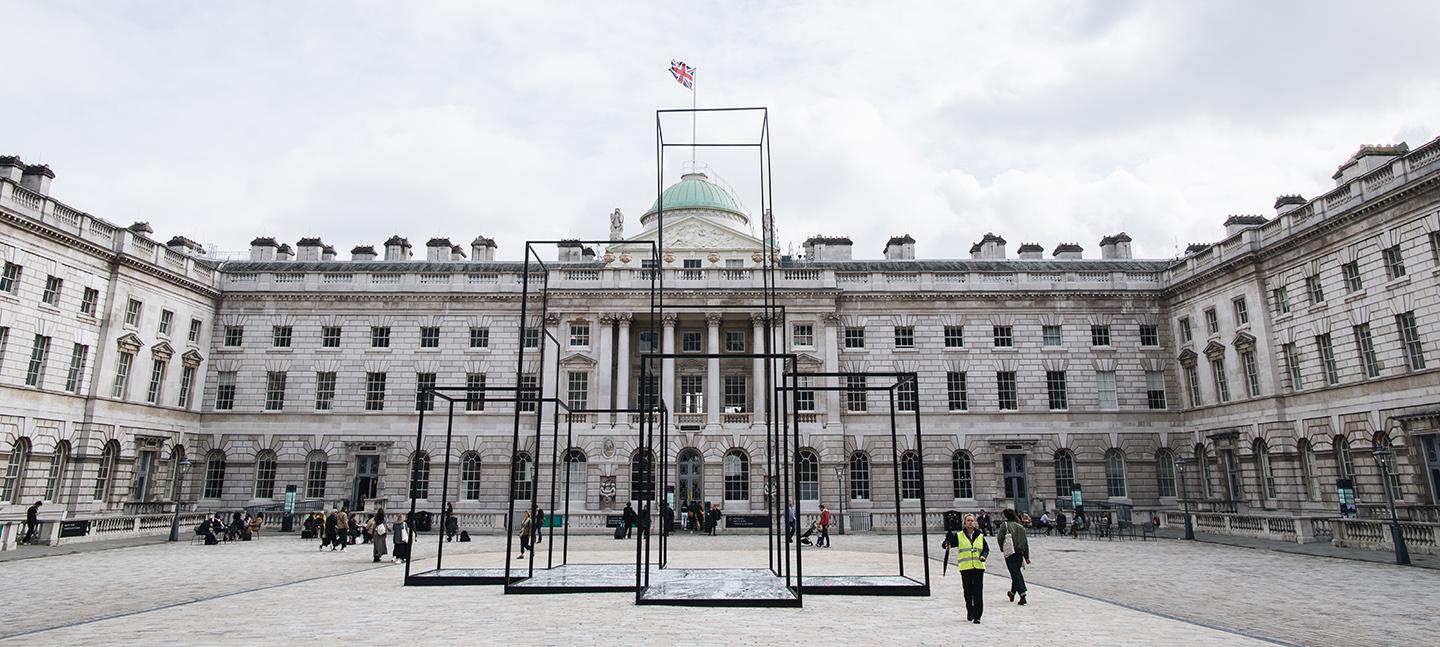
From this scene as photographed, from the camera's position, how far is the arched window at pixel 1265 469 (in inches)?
1257

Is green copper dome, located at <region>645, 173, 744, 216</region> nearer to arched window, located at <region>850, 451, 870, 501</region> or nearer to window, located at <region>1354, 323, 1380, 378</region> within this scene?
arched window, located at <region>850, 451, 870, 501</region>

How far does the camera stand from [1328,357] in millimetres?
29609

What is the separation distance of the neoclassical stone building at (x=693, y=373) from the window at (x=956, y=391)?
101 mm

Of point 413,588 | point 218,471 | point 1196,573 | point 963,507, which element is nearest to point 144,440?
point 218,471

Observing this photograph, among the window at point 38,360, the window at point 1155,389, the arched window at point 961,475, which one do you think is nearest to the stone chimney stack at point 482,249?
the window at point 38,360

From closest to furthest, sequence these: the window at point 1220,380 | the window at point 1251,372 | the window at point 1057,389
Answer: the window at point 1251,372
the window at point 1220,380
the window at point 1057,389

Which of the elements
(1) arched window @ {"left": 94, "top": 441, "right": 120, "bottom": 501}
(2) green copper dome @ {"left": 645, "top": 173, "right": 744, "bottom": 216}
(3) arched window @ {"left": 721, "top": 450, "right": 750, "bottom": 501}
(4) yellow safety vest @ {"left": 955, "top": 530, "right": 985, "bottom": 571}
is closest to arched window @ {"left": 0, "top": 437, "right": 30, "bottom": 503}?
(1) arched window @ {"left": 94, "top": 441, "right": 120, "bottom": 501}

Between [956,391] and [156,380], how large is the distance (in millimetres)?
37530

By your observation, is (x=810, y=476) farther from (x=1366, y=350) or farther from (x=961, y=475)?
(x=1366, y=350)

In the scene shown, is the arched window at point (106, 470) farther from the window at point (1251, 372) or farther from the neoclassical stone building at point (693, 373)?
the window at point (1251, 372)

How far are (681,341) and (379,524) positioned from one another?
22220 mm

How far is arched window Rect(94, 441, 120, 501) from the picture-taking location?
3278 cm


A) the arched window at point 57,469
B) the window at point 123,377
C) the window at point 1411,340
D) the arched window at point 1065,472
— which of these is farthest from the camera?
the arched window at point 1065,472

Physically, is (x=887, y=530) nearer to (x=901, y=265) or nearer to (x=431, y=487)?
(x=901, y=265)
